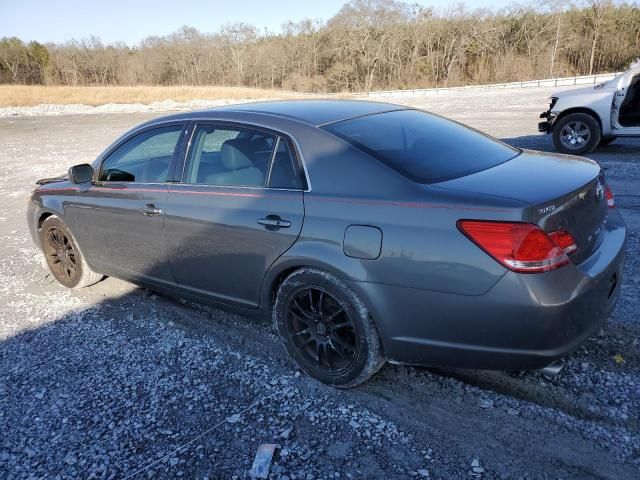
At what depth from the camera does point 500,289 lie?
2.31 metres

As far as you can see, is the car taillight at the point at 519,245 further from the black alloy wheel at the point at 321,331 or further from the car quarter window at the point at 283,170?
the car quarter window at the point at 283,170

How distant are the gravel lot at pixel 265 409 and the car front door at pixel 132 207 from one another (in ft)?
1.71

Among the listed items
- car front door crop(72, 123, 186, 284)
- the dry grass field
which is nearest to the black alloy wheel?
car front door crop(72, 123, 186, 284)

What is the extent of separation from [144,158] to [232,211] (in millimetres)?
1290

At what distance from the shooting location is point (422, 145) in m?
3.13

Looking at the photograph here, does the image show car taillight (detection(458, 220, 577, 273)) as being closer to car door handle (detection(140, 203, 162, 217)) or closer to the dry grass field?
car door handle (detection(140, 203, 162, 217))

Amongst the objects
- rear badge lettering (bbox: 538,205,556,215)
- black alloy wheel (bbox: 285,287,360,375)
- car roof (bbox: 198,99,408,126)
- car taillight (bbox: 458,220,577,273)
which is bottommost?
black alloy wheel (bbox: 285,287,360,375)

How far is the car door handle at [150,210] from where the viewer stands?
12.2 feet

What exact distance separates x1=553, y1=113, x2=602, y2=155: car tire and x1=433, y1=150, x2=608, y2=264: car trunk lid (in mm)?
7306

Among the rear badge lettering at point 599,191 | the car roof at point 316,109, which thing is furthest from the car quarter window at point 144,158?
the rear badge lettering at point 599,191

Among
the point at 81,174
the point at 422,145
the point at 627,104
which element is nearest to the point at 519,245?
the point at 422,145

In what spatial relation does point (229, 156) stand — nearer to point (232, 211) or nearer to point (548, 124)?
point (232, 211)

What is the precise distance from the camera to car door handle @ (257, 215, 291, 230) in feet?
9.76

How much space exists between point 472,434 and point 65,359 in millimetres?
2824
